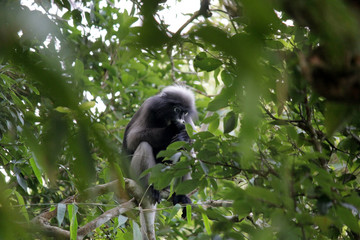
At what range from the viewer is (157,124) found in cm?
Result: 528

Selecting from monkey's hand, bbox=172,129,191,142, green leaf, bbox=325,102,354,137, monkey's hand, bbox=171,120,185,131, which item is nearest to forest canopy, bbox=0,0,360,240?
green leaf, bbox=325,102,354,137

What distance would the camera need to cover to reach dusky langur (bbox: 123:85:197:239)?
4.73 m

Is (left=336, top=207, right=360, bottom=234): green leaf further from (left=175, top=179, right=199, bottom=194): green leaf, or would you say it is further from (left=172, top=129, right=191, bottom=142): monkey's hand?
(left=172, top=129, right=191, bottom=142): monkey's hand

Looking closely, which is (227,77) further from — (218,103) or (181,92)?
(181,92)

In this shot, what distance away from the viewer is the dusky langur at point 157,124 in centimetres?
473

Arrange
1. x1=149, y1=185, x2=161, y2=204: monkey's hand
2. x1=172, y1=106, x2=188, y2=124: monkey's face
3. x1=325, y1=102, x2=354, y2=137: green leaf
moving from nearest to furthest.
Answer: x1=325, y1=102, x2=354, y2=137: green leaf < x1=149, y1=185, x2=161, y2=204: monkey's hand < x1=172, y1=106, x2=188, y2=124: monkey's face

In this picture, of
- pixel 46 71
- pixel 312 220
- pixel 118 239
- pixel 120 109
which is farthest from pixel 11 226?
pixel 120 109

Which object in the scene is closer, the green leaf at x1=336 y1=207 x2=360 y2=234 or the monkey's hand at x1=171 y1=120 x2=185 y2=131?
the green leaf at x1=336 y1=207 x2=360 y2=234

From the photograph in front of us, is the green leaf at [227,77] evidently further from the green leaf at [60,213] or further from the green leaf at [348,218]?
the green leaf at [60,213]

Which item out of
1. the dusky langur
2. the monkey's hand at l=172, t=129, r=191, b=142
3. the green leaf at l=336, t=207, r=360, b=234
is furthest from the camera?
the dusky langur

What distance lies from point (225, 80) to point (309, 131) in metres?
0.45

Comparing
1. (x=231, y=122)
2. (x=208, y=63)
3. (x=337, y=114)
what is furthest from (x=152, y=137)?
(x=337, y=114)

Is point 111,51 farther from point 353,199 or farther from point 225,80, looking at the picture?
point 353,199

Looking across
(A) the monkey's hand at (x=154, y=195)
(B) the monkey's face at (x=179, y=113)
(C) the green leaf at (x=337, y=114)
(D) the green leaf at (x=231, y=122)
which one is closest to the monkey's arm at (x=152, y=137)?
(B) the monkey's face at (x=179, y=113)
